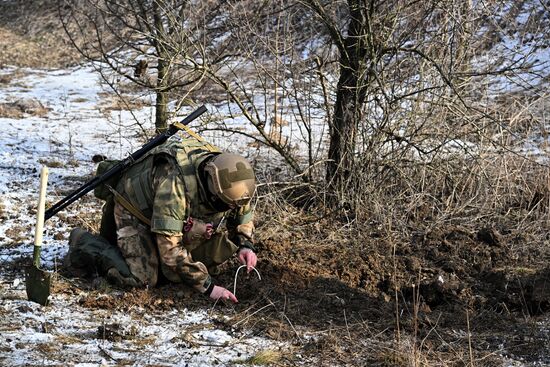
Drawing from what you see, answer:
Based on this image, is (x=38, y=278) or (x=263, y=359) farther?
(x=38, y=278)

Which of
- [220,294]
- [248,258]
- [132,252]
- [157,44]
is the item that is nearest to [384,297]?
[248,258]

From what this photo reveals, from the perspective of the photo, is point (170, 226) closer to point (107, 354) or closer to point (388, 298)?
point (107, 354)

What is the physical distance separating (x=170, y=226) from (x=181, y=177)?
1.03 feet

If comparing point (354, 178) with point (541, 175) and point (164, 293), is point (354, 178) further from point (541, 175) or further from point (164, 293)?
point (164, 293)

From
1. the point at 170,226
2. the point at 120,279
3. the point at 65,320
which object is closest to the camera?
the point at 65,320

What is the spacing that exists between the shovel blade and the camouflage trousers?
555mm

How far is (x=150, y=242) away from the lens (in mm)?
4738

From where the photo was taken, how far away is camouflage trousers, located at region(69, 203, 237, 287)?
15.3 ft

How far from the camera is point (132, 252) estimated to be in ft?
15.3

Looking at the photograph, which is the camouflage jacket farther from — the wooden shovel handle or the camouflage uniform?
the wooden shovel handle

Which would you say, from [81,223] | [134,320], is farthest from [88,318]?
[81,223]

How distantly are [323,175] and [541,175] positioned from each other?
2011mm

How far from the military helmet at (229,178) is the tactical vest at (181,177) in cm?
15

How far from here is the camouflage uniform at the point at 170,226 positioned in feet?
14.5
